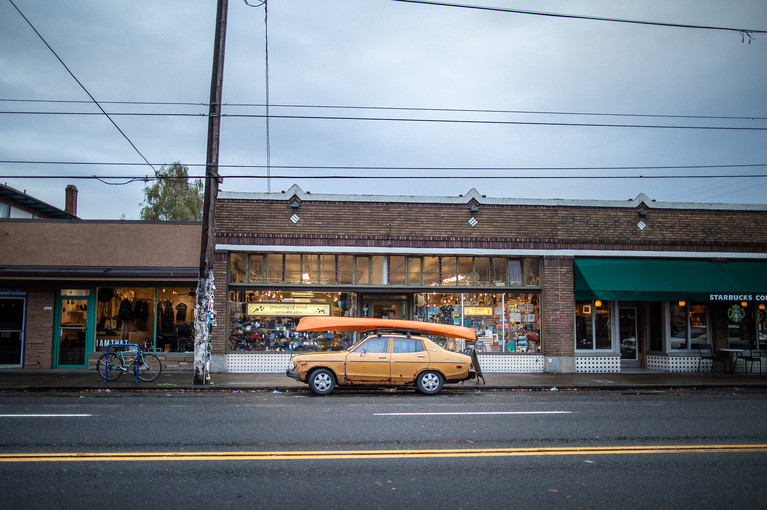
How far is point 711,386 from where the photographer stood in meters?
14.0

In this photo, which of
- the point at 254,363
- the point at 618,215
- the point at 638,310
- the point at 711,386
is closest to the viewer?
the point at 711,386

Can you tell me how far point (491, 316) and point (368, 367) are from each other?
6.34 metres

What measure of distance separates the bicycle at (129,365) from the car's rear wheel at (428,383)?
280 inches

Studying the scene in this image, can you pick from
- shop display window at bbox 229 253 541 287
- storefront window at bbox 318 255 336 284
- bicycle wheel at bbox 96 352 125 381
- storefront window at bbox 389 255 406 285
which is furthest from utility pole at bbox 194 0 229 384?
storefront window at bbox 389 255 406 285

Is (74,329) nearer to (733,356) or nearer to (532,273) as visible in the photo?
(532,273)

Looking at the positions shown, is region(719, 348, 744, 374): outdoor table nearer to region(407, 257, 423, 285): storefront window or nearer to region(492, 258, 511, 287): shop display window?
region(492, 258, 511, 287): shop display window

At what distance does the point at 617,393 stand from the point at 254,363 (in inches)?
402

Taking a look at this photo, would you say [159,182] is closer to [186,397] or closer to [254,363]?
[254,363]

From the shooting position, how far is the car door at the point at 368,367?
39.0 feet

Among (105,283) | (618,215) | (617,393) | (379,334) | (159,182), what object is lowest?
(617,393)

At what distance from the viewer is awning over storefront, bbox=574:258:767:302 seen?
15938 mm

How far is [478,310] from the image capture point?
16.9m

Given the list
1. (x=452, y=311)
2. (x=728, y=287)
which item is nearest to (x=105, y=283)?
(x=452, y=311)

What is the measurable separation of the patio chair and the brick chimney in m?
32.2
